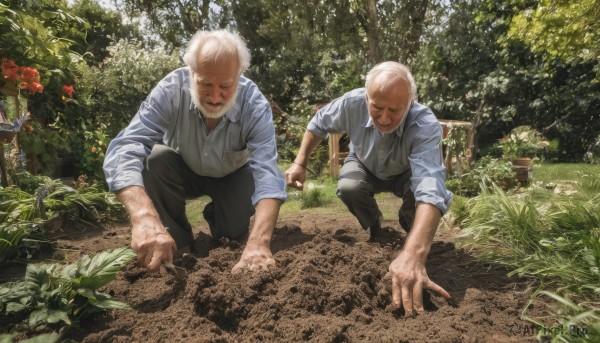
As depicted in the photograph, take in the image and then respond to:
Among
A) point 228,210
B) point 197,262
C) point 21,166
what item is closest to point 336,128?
point 228,210

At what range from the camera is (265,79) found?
14.1 metres

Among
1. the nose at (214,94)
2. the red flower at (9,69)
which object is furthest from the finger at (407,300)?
the red flower at (9,69)

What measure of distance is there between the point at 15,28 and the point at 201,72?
7.62ft

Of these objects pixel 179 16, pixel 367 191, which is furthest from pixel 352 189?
pixel 179 16

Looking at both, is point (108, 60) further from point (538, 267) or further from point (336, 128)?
point (538, 267)

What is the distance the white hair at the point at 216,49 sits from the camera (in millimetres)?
2658

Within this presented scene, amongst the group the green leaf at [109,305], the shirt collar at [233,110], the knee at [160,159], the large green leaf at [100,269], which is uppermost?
the shirt collar at [233,110]

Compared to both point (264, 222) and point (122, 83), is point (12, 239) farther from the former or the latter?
point (122, 83)

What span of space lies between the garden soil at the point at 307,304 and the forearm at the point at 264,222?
181mm

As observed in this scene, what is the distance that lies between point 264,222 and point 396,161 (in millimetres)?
1197

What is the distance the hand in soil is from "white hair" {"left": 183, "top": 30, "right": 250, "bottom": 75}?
1.02 meters

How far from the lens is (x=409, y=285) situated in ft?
7.18

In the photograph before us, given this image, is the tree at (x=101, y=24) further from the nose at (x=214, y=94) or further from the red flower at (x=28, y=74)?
the nose at (x=214, y=94)

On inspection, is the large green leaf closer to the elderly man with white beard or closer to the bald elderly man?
the elderly man with white beard
